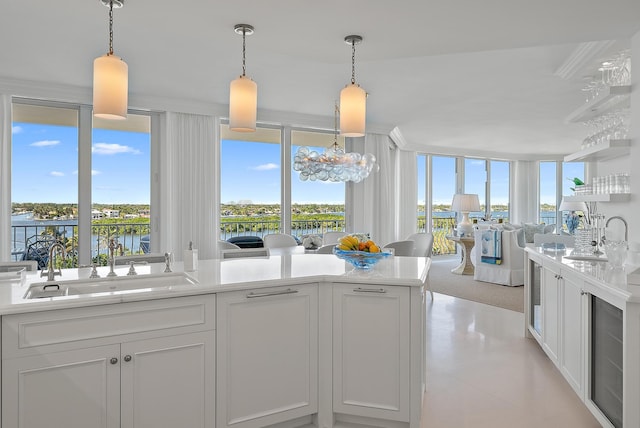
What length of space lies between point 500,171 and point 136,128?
841cm

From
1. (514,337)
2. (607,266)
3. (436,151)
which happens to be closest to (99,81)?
(607,266)

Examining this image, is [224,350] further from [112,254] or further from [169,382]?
[112,254]

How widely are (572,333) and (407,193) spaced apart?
256 inches

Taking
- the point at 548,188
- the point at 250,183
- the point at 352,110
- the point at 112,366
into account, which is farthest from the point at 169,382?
the point at 548,188

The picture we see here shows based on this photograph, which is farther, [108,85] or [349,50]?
[349,50]

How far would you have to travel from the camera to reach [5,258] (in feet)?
15.1

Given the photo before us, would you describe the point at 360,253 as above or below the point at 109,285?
above

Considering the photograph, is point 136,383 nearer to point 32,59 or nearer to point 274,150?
point 32,59

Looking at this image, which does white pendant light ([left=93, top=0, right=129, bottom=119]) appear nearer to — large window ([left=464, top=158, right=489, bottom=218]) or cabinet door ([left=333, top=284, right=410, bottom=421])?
cabinet door ([left=333, top=284, right=410, bottom=421])

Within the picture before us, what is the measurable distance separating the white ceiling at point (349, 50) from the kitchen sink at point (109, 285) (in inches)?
60.0

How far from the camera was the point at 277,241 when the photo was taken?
5500mm

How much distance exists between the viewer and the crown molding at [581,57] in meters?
3.25

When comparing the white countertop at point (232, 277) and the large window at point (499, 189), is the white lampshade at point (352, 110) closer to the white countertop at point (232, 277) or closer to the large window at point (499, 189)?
the white countertop at point (232, 277)

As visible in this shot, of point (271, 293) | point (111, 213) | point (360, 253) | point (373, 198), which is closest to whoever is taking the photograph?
point (271, 293)
